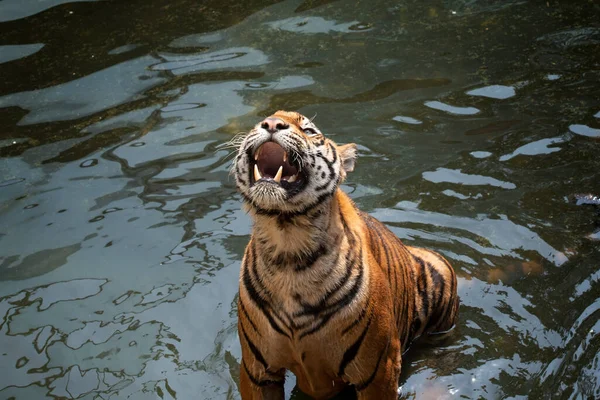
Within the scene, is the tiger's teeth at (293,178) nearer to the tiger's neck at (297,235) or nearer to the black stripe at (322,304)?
the tiger's neck at (297,235)

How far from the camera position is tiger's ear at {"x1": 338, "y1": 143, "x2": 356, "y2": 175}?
129 inches

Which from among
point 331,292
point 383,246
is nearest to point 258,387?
point 331,292

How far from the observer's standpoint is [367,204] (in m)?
5.10

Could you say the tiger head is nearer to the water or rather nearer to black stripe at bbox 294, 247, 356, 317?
black stripe at bbox 294, 247, 356, 317

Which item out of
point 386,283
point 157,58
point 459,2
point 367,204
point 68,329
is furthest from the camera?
point 459,2

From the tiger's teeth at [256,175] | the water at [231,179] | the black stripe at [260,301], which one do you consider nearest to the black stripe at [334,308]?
the black stripe at [260,301]

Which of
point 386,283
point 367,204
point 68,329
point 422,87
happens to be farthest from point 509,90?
point 68,329

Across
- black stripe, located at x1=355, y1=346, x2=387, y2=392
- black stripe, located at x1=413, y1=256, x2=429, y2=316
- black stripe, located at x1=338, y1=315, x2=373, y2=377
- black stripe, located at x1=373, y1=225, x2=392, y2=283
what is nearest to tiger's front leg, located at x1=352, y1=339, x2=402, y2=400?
black stripe, located at x1=355, y1=346, x2=387, y2=392

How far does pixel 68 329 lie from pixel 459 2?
16.5ft

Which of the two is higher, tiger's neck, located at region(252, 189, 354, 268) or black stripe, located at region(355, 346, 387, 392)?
tiger's neck, located at region(252, 189, 354, 268)

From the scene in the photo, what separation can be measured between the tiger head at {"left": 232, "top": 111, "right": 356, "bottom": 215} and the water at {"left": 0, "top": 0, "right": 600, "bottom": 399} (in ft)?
4.29

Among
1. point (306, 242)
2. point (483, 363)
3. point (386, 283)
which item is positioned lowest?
point (483, 363)

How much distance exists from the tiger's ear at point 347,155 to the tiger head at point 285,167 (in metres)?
0.13

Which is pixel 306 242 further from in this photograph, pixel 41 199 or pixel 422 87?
pixel 422 87
